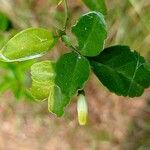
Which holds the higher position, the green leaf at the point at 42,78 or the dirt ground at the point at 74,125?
the green leaf at the point at 42,78

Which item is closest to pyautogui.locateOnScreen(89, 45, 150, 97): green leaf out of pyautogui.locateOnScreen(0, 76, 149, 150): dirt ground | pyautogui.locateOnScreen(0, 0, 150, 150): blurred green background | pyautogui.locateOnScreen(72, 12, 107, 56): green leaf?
pyautogui.locateOnScreen(72, 12, 107, 56): green leaf

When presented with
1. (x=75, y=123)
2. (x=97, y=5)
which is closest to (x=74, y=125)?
(x=75, y=123)

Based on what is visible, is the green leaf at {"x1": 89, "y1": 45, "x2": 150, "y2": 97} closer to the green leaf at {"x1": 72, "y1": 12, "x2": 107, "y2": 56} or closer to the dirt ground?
the green leaf at {"x1": 72, "y1": 12, "x2": 107, "y2": 56}

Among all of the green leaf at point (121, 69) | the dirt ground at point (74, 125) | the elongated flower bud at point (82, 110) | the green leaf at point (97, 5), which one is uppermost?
the green leaf at point (97, 5)

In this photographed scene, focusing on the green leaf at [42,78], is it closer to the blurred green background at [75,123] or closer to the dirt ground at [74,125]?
the blurred green background at [75,123]

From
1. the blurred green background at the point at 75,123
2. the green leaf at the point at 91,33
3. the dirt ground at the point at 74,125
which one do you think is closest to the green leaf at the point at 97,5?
the green leaf at the point at 91,33

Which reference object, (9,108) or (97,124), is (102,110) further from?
(9,108)

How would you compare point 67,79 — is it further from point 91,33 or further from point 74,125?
point 74,125
